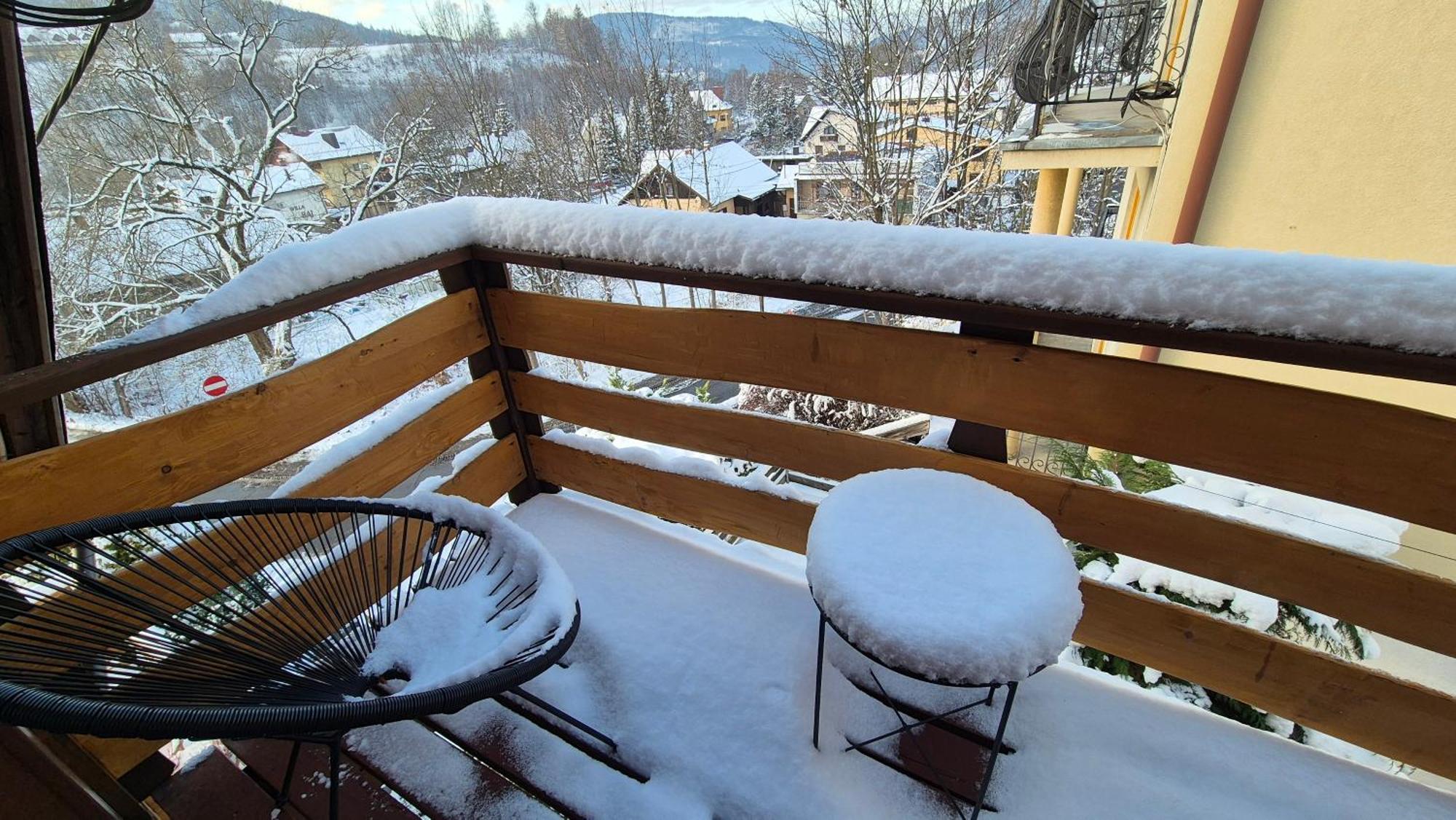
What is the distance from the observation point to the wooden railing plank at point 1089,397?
1.00 meters

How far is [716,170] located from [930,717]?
14.7 m

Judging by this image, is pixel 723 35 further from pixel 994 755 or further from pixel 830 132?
pixel 994 755

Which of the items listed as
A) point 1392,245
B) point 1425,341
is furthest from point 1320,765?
point 1392,245

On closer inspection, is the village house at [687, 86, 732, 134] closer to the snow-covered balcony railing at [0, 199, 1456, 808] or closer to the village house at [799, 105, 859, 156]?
the village house at [799, 105, 859, 156]

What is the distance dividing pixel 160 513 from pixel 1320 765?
7.55 feet

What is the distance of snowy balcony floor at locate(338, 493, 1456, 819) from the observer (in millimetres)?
1220

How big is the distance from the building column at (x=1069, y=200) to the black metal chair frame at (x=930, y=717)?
5.78m

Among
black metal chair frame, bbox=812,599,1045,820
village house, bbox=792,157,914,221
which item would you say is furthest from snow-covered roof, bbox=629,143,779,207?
black metal chair frame, bbox=812,599,1045,820

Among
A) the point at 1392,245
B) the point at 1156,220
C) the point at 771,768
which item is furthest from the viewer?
the point at 1156,220

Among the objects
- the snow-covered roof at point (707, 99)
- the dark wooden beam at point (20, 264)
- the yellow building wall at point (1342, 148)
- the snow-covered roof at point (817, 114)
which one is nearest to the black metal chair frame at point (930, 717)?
the yellow building wall at point (1342, 148)

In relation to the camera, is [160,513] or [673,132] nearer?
[160,513]

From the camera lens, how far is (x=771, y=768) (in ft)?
4.18

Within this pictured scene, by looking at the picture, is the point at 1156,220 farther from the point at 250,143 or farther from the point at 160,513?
the point at 250,143

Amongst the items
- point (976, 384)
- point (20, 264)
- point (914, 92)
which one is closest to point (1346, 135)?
point (976, 384)
